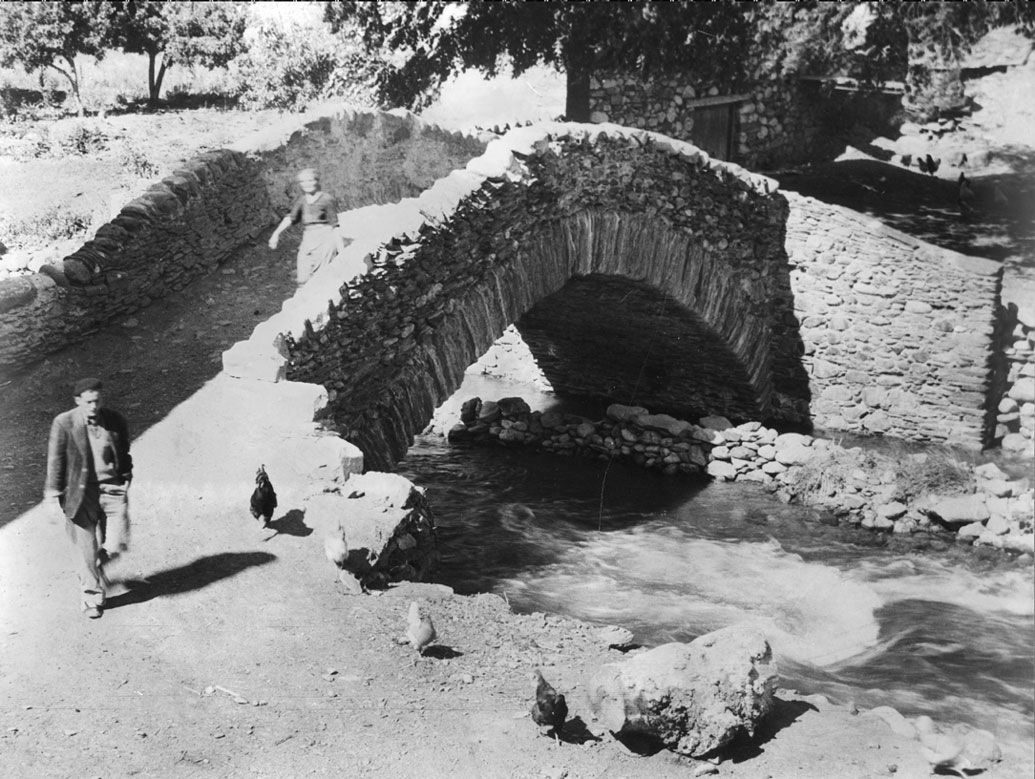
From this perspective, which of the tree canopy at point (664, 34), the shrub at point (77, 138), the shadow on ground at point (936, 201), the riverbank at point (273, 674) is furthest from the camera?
the shadow on ground at point (936, 201)

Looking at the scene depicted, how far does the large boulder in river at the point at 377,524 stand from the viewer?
23.5 ft

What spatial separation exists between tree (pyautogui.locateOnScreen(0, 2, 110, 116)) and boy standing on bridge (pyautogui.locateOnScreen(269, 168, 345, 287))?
10.4ft

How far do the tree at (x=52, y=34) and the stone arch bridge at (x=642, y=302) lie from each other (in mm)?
2780

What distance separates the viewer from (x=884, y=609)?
410 inches

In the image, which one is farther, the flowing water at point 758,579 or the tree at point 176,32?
the flowing water at point 758,579

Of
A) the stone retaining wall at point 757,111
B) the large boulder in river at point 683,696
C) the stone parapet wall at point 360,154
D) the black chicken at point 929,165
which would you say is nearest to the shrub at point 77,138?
the stone parapet wall at point 360,154

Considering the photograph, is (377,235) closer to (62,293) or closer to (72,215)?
(62,293)

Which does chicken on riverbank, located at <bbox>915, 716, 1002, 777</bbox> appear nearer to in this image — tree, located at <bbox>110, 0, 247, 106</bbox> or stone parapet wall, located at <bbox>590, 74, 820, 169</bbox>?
tree, located at <bbox>110, 0, 247, 106</bbox>

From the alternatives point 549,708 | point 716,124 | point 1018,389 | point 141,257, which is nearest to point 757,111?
point 716,124

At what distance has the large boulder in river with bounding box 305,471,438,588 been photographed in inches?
282

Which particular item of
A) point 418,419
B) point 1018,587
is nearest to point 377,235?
point 418,419

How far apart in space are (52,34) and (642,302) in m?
9.13

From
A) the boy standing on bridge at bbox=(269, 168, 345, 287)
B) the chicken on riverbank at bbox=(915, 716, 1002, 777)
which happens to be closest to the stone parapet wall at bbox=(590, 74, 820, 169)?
the boy standing on bridge at bbox=(269, 168, 345, 287)

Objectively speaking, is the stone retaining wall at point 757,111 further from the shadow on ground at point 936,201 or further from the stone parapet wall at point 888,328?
the stone parapet wall at point 888,328
